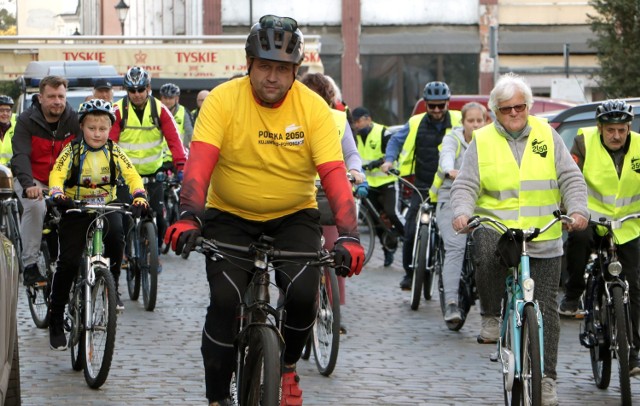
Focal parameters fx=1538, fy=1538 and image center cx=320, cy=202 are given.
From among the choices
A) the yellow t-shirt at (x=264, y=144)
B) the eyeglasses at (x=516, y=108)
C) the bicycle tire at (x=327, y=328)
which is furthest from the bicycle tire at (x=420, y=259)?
the yellow t-shirt at (x=264, y=144)

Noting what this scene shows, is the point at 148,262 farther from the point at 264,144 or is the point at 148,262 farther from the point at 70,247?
the point at 264,144

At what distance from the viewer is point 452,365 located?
32.4ft

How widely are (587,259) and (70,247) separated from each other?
349 cm

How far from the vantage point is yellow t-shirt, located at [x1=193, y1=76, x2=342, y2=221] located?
6449mm

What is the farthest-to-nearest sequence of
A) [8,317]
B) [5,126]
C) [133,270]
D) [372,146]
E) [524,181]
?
[372,146]
[5,126]
[133,270]
[524,181]
[8,317]

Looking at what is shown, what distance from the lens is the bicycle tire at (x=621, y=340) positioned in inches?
329

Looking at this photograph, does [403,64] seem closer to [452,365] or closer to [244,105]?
[452,365]

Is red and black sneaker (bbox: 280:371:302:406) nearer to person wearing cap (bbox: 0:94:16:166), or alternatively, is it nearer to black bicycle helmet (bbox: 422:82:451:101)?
black bicycle helmet (bbox: 422:82:451:101)

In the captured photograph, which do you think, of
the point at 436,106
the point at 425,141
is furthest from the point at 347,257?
the point at 425,141

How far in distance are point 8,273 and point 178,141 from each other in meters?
6.46

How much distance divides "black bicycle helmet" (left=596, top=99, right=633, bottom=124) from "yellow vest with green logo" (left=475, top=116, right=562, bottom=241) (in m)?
1.42

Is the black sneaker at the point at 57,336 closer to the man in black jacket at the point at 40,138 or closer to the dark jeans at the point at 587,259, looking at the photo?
the man in black jacket at the point at 40,138

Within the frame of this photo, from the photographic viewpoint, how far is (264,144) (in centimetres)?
645

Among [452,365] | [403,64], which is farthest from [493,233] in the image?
[403,64]
